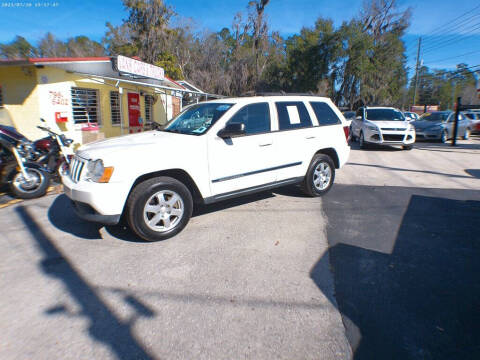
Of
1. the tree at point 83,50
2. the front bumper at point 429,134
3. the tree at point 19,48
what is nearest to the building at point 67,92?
the front bumper at point 429,134

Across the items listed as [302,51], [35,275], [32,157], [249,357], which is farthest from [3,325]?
[302,51]

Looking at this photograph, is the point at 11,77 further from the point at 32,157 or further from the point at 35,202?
the point at 35,202

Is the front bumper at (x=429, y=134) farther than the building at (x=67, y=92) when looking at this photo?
Yes

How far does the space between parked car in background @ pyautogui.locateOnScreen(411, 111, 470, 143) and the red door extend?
1398 centimetres

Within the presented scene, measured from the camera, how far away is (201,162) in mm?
3854

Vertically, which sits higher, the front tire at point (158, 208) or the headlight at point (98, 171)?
the headlight at point (98, 171)

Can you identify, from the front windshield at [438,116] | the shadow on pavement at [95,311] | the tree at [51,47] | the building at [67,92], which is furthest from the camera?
the tree at [51,47]

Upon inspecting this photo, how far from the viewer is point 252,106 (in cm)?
451

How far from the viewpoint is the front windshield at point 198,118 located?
4219mm

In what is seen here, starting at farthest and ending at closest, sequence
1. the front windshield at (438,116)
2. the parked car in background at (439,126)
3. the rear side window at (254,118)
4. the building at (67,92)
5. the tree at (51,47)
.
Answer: the tree at (51,47) < the front windshield at (438,116) < the parked car in background at (439,126) < the building at (67,92) < the rear side window at (254,118)

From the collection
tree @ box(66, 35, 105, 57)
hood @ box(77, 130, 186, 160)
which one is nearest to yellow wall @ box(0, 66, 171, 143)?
hood @ box(77, 130, 186, 160)

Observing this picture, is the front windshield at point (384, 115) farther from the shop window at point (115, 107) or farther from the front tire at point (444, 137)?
the shop window at point (115, 107)

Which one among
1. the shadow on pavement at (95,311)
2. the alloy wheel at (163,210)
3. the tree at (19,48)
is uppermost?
the tree at (19,48)

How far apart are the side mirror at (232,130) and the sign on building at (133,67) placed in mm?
7568
